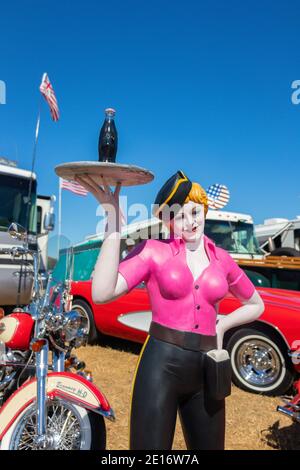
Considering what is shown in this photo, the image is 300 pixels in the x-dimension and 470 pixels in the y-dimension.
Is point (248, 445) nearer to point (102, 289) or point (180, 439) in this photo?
point (180, 439)

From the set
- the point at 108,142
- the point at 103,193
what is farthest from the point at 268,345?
the point at 108,142

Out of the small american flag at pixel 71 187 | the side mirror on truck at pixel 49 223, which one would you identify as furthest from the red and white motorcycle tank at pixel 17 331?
the small american flag at pixel 71 187

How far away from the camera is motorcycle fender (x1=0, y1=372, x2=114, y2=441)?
93.0 inches

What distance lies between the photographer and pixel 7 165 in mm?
8320

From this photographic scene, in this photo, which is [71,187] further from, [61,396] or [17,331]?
[61,396]

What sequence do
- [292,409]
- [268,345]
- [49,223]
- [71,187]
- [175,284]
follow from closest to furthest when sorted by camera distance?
[175,284] < [292,409] < [49,223] < [268,345] < [71,187]

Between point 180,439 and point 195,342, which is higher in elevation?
point 195,342

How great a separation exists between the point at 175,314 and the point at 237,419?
2326 mm

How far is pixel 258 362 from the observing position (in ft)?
14.8

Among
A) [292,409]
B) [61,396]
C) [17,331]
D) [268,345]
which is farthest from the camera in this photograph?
[268,345]

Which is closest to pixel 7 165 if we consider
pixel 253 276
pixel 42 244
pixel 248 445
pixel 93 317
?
pixel 42 244

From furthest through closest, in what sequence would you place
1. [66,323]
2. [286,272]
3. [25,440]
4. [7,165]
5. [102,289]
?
[7,165] < [286,272] < [66,323] < [25,440] < [102,289]

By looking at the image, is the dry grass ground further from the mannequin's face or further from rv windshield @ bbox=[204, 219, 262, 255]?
rv windshield @ bbox=[204, 219, 262, 255]
